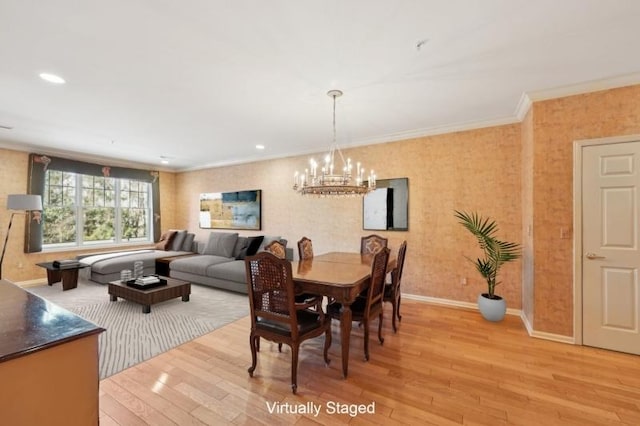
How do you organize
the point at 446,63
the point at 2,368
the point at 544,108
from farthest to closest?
the point at 544,108 → the point at 446,63 → the point at 2,368

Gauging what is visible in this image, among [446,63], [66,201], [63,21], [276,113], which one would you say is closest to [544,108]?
[446,63]

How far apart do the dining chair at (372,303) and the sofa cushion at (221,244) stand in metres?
3.46

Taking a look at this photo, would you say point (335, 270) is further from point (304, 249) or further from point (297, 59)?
point (297, 59)

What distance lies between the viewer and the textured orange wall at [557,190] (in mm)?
2812

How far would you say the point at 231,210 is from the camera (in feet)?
21.4

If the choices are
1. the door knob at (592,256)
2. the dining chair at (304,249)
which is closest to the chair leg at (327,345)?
the dining chair at (304,249)

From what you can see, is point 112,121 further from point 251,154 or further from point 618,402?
point 618,402

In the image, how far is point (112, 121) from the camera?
12.5ft

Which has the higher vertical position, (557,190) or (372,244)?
(557,190)

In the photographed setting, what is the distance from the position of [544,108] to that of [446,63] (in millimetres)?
1465

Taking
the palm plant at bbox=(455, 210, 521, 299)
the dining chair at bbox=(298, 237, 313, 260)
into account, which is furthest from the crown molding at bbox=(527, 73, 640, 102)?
the dining chair at bbox=(298, 237, 313, 260)

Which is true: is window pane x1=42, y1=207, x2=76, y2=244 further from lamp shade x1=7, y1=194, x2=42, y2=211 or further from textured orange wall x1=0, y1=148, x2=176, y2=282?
lamp shade x1=7, y1=194, x2=42, y2=211

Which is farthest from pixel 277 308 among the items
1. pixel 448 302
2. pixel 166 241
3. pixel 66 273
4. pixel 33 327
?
pixel 166 241

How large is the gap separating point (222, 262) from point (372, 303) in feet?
11.0
